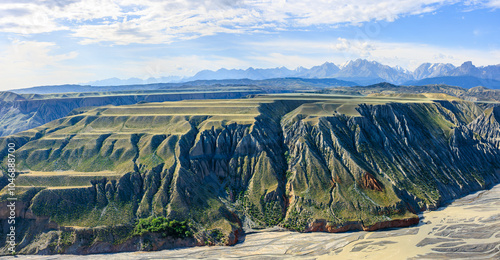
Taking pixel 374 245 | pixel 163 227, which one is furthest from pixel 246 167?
pixel 374 245

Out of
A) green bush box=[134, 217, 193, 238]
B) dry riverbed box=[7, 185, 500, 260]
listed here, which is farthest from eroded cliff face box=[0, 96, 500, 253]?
dry riverbed box=[7, 185, 500, 260]

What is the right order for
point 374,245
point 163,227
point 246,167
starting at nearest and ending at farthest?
1. point 374,245
2. point 163,227
3. point 246,167

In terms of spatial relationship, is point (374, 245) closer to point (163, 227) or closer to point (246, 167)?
point (246, 167)

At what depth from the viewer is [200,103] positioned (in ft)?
473

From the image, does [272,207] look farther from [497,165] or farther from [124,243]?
[497,165]

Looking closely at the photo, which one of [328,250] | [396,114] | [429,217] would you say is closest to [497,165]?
[396,114]

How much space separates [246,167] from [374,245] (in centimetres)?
4211

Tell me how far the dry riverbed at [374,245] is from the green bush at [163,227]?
4203 millimetres

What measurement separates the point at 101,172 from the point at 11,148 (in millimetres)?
30836

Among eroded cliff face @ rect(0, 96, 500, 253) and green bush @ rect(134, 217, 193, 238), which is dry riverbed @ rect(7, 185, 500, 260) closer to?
eroded cliff face @ rect(0, 96, 500, 253)

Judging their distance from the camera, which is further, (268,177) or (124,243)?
(268,177)

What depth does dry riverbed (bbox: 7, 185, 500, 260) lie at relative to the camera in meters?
72.6

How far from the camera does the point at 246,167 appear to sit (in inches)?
3976

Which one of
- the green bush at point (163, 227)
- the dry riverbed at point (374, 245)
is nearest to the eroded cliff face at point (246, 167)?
the green bush at point (163, 227)
